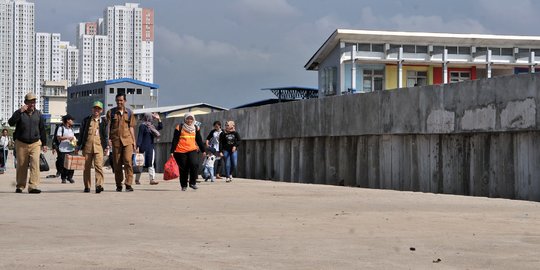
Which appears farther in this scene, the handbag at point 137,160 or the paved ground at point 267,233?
the handbag at point 137,160

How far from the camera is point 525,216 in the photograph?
40.1 ft

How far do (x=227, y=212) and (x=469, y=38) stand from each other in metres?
52.5

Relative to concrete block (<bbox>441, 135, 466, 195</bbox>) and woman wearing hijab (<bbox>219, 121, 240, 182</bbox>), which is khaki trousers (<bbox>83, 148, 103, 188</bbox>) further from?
woman wearing hijab (<bbox>219, 121, 240, 182</bbox>)

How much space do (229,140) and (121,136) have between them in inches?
304

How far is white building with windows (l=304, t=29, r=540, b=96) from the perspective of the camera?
202ft

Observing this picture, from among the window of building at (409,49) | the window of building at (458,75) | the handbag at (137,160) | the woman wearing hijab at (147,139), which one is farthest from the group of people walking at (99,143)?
the window of building at (458,75)

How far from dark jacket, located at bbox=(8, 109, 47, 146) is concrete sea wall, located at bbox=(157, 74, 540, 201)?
23.9 feet

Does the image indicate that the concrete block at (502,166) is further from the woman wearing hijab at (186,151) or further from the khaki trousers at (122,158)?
the khaki trousers at (122,158)

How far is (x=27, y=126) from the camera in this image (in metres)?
17.2

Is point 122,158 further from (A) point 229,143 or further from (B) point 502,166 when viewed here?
(A) point 229,143

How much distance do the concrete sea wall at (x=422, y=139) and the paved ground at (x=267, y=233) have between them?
1455 mm

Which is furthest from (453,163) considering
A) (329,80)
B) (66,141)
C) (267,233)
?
(329,80)

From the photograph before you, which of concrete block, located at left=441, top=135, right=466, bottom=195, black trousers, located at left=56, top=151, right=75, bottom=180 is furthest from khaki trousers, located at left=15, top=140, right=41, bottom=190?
concrete block, located at left=441, top=135, right=466, bottom=195

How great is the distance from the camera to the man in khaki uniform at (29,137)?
17078mm
